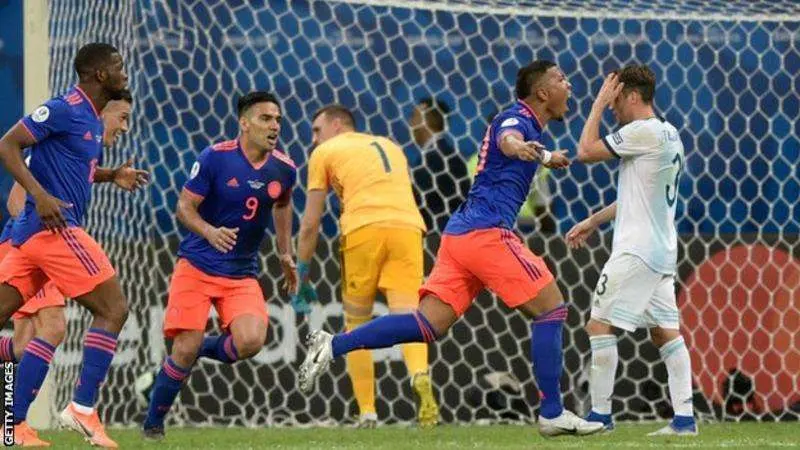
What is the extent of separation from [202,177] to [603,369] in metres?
1.97

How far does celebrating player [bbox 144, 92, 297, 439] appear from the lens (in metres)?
8.68

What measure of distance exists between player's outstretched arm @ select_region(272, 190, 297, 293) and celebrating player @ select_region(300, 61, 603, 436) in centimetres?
53

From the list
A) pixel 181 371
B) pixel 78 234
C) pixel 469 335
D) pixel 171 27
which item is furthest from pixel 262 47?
pixel 78 234

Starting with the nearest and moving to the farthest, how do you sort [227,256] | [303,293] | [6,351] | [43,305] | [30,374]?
[30,374] < [227,256] < [43,305] < [6,351] < [303,293]

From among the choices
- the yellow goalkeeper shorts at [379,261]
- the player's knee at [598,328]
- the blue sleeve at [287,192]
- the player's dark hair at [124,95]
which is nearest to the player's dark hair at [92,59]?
the player's dark hair at [124,95]

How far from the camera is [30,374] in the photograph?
803cm

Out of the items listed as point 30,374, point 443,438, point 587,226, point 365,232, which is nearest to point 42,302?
point 30,374

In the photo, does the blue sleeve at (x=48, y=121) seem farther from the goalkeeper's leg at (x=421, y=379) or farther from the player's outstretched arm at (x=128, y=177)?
the goalkeeper's leg at (x=421, y=379)

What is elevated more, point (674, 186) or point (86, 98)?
point (86, 98)

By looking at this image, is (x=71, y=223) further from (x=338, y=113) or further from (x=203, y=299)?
(x=338, y=113)

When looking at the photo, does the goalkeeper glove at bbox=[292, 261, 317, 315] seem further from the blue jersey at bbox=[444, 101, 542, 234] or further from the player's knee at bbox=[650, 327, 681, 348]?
the player's knee at bbox=[650, 327, 681, 348]

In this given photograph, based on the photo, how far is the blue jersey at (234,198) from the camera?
8.68 metres

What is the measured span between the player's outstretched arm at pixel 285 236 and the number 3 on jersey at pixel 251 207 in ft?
0.51

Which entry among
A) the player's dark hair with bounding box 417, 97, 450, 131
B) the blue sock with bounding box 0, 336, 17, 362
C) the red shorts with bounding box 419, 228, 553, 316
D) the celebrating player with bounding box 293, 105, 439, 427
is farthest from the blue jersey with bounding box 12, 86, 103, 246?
the player's dark hair with bounding box 417, 97, 450, 131
